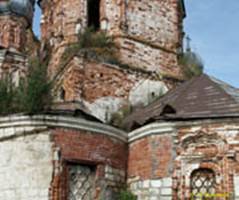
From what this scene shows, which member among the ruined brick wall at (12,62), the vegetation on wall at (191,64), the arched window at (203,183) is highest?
the ruined brick wall at (12,62)

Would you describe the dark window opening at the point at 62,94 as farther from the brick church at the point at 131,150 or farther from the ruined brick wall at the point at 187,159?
the ruined brick wall at the point at 187,159

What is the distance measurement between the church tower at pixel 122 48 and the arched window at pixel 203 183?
4.73 metres

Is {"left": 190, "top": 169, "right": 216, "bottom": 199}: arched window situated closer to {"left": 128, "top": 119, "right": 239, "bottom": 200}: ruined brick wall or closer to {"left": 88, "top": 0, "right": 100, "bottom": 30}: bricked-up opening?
{"left": 128, "top": 119, "right": 239, "bottom": 200}: ruined brick wall

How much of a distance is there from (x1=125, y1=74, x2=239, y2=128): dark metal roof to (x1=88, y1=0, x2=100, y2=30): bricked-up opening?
13.5 ft

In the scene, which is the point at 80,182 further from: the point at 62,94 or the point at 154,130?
the point at 62,94

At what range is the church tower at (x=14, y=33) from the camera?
22.3 m

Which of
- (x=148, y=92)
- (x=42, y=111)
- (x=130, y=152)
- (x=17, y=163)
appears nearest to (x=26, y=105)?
(x=42, y=111)

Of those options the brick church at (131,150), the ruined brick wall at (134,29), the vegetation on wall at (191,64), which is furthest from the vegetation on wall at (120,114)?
the vegetation on wall at (191,64)

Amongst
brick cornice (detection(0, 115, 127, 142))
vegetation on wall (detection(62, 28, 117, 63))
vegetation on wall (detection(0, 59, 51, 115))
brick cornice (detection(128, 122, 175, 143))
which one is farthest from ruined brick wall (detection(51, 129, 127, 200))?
vegetation on wall (detection(62, 28, 117, 63))

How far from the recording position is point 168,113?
1365 cm

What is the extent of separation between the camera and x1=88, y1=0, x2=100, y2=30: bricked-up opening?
18594 millimetres

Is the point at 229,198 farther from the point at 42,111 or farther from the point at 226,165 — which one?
the point at 42,111

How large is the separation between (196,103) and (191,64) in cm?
535

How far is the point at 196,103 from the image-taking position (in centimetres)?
1393
